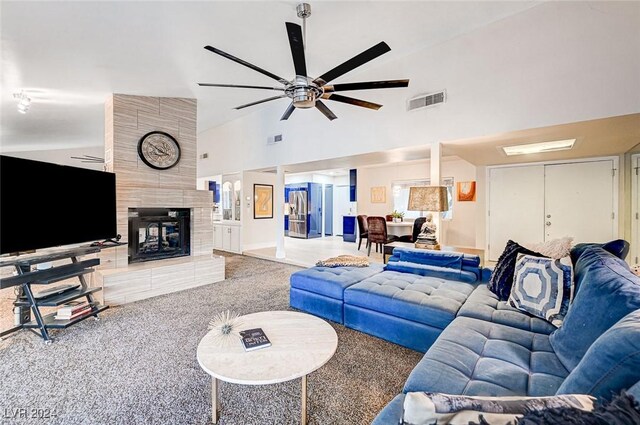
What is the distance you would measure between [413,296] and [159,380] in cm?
206

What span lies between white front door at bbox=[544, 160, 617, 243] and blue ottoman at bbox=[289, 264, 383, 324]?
4000 millimetres

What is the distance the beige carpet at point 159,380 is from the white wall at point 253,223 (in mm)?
4040

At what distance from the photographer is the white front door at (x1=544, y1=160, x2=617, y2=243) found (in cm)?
449

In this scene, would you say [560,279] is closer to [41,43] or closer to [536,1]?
[536,1]

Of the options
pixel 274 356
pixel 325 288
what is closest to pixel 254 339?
pixel 274 356

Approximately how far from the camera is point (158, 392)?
182 cm

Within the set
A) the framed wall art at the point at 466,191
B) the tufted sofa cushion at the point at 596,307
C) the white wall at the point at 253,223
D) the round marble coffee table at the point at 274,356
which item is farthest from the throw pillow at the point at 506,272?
the white wall at the point at 253,223

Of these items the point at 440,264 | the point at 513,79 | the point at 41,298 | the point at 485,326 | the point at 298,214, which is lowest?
the point at 41,298

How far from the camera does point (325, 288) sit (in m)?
2.86

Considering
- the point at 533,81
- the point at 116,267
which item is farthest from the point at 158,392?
the point at 533,81

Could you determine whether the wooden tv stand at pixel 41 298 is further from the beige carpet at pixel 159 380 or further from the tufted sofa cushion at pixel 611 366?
the tufted sofa cushion at pixel 611 366

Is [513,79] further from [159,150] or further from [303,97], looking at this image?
[159,150]

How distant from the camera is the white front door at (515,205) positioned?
16.9ft

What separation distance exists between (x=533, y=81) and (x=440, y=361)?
330 centimetres
